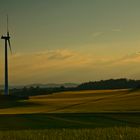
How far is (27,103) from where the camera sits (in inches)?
3241

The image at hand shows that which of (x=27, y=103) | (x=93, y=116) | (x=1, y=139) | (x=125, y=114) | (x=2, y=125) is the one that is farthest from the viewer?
(x=27, y=103)

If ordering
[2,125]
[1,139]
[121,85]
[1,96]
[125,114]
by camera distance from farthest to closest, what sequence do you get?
[121,85]
[1,96]
[125,114]
[2,125]
[1,139]

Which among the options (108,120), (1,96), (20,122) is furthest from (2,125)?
(1,96)

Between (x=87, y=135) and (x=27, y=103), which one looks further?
(x=27, y=103)

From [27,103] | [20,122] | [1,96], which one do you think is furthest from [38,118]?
[1,96]

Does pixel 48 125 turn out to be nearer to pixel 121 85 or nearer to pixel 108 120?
pixel 108 120

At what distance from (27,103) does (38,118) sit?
4542 cm

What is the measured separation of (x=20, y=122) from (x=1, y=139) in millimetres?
19601

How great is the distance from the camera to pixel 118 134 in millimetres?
15469

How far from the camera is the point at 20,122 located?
113 feet

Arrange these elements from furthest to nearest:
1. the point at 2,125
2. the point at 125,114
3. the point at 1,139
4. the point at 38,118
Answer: the point at 125,114, the point at 38,118, the point at 2,125, the point at 1,139

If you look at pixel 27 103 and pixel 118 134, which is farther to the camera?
pixel 27 103

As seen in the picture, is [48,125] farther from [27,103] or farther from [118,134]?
[27,103]

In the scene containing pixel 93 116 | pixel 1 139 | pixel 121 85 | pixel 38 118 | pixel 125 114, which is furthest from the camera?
pixel 121 85
